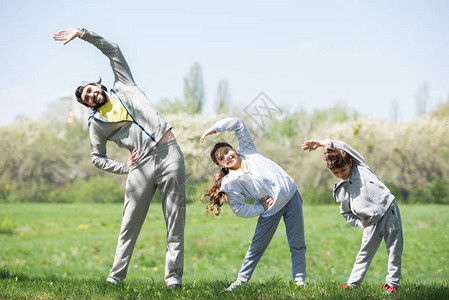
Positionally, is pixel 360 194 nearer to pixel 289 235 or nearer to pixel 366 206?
pixel 366 206

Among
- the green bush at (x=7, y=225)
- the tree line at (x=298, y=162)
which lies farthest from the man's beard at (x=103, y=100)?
the tree line at (x=298, y=162)

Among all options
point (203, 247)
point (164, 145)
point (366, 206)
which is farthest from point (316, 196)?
point (164, 145)

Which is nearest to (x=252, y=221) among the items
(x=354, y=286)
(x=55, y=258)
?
(x=55, y=258)

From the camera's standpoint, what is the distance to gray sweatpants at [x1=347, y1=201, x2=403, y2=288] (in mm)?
4664

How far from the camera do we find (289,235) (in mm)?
4988

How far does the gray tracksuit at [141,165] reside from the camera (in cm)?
492

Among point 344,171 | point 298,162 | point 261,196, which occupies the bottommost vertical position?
point 298,162

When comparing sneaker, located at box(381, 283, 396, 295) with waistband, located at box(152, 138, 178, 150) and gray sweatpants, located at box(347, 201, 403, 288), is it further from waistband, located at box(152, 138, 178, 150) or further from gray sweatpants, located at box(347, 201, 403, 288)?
waistband, located at box(152, 138, 178, 150)

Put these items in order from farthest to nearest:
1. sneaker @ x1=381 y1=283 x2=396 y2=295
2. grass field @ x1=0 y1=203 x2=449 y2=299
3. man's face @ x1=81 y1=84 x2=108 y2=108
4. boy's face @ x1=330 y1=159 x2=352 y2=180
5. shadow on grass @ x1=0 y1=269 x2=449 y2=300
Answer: grass field @ x1=0 y1=203 x2=449 y2=299 → man's face @ x1=81 y1=84 x2=108 y2=108 → boy's face @ x1=330 y1=159 x2=352 y2=180 → sneaker @ x1=381 y1=283 x2=396 y2=295 → shadow on grass @ x1=0 y1=269 x2=449 y2=300

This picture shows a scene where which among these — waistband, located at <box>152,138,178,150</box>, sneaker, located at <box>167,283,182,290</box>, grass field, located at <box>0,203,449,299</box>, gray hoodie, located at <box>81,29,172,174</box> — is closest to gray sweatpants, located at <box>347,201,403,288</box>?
grass field, located at <box>0,203,449,299</box>

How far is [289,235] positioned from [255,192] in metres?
0.61

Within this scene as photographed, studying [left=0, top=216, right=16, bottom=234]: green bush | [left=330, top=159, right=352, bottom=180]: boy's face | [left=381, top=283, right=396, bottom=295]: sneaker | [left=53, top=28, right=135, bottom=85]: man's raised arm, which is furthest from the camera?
[left=0, top=216, right=16, bottom=234]: green bush

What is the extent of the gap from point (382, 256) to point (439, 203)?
35.0 feet

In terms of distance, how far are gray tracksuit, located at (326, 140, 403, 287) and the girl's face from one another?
93 cm
